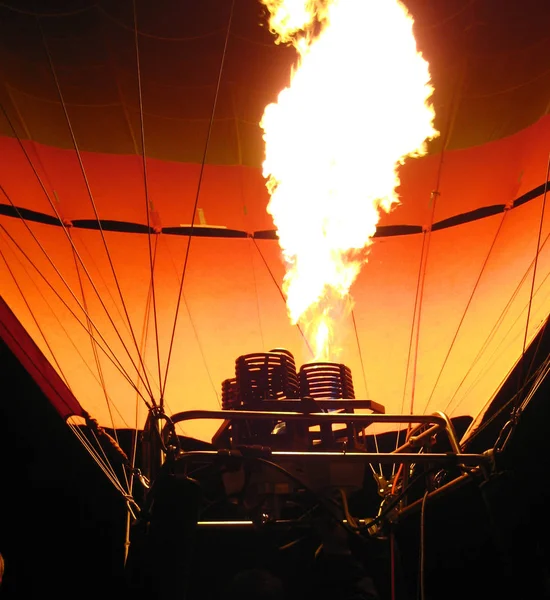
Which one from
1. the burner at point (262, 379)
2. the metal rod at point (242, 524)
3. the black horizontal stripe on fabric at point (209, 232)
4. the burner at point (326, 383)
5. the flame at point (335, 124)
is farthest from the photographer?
the black horizontal stripe on fabric at point (209, 232)

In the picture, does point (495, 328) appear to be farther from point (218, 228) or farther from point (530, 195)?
point (218, 228)

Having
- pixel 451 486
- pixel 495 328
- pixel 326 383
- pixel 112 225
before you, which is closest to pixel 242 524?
pixel 326 383

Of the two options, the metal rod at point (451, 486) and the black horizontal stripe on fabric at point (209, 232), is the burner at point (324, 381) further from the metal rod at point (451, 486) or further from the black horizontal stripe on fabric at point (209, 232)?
the black horizontal stripe on fabric at point (209, 232)

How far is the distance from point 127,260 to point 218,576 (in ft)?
10.3

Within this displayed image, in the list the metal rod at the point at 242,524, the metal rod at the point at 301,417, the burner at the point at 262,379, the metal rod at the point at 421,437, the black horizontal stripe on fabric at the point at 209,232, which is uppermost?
the black horizontal stripe on fabric at the point at 209,232

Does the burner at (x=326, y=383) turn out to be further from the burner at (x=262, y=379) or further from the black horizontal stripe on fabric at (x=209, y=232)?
the black horizontal stripe on fabric at (x=209, y=232)

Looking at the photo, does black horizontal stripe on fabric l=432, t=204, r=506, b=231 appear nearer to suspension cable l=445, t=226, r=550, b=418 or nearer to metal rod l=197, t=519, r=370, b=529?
suspension cable l=445, t=226, r=550, b=418

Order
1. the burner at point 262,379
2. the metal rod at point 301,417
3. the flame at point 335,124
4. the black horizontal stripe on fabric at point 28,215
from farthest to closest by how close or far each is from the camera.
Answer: the black horizontal stripe on fabric at point 28,215, the flame at point 335,124, the burner at point 262,379, the metal rod at point 301,417

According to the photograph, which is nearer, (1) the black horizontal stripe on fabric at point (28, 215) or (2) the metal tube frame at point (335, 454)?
(2) the metal tube frame at point (335, 454)

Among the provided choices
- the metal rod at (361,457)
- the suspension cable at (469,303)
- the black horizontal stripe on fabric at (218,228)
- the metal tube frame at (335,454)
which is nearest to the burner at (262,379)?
the metal tube frame at (335,454)

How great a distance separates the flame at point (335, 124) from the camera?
14.3 ft

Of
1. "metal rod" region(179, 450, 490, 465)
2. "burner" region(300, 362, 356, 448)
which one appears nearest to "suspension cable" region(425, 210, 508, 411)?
"burner" region(300, 362, 356, 448)

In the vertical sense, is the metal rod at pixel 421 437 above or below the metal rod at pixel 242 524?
above

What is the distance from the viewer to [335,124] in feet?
14.7
